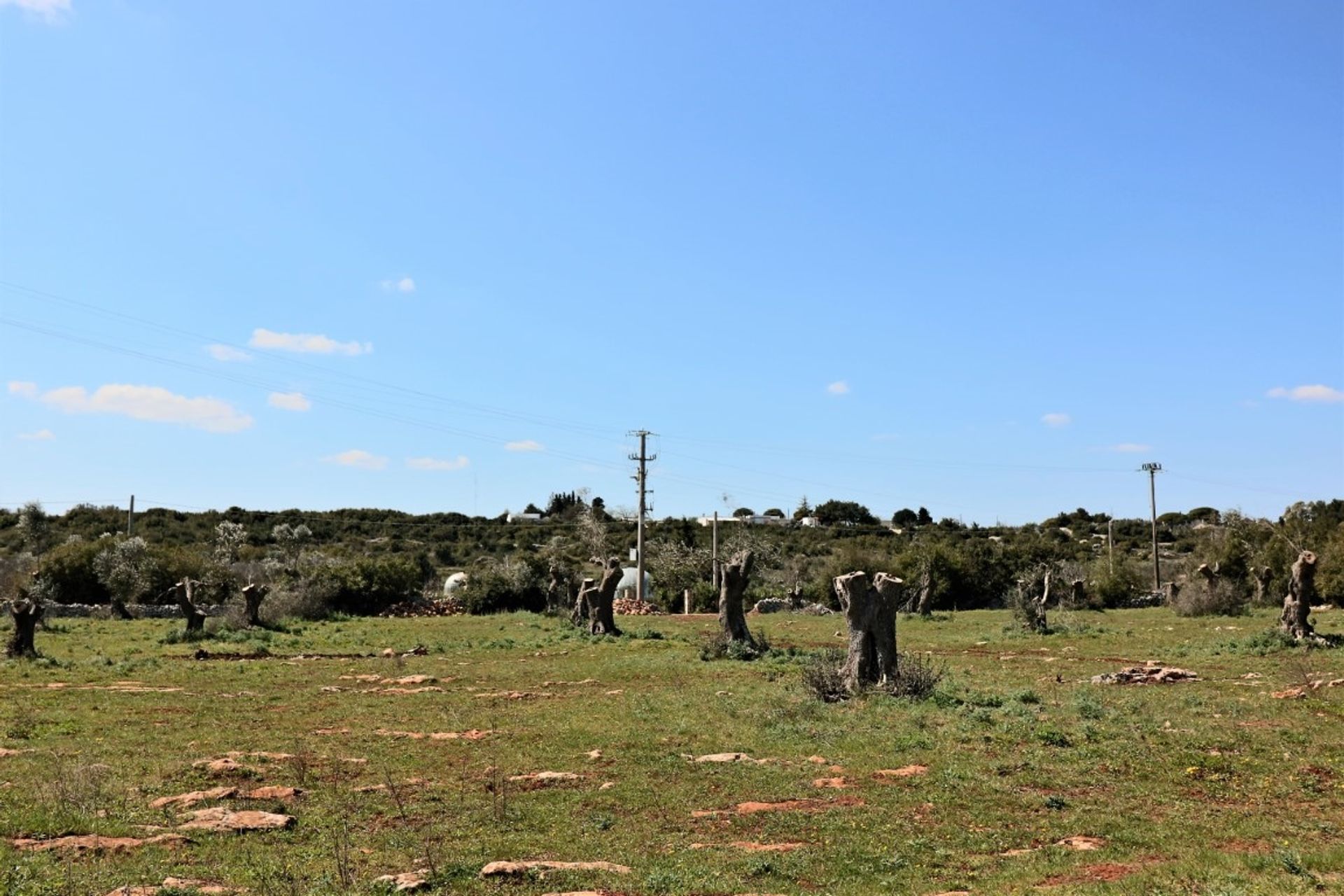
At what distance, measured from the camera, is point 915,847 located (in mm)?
9188

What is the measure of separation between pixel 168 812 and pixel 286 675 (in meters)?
14.0

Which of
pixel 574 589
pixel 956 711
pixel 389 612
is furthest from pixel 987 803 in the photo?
pixel 389 612

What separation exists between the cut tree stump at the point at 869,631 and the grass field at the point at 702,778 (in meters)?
1.17

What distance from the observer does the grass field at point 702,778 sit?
27.7 ft

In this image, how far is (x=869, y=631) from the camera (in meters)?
18.6

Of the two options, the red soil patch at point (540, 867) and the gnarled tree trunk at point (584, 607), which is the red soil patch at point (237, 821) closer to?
the red soil patch at point (540, 867)

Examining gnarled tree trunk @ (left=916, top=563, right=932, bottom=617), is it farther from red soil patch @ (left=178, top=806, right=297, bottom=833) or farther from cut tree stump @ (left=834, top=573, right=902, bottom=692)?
red soil patch @ (left=178, top=806, right=297, bottom=833)

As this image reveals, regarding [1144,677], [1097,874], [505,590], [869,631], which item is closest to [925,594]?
[505,590]

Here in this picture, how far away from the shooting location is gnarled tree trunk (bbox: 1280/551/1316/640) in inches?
1013

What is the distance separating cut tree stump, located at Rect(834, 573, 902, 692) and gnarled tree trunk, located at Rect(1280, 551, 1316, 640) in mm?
13413

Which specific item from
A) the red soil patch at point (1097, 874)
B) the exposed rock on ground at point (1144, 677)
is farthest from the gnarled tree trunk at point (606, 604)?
the red soil patch at point (1097, 874)

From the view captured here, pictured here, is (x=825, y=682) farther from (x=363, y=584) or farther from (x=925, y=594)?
(x=363, y=584)

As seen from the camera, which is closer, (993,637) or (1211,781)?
(1211,781)

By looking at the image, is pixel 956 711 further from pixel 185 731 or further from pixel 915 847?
pixel 185 731
